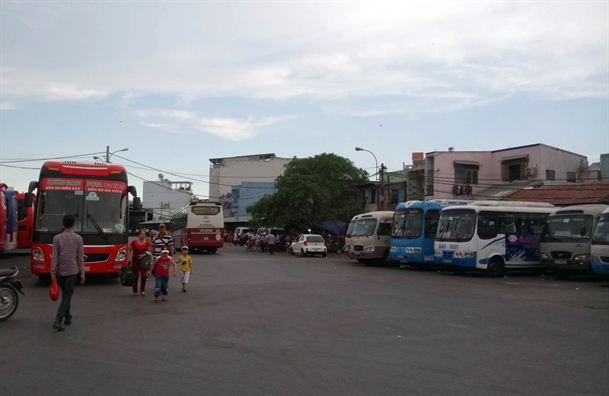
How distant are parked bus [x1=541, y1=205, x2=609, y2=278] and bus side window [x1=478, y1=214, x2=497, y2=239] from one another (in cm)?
203

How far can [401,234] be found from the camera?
27.2m

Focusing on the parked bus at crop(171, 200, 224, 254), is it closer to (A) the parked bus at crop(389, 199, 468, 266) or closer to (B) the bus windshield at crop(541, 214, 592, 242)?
(A) the parked bus at crop(389, 199, 468, 266)

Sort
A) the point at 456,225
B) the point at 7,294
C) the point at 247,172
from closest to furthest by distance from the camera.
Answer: the point at 7,294 < the point at 456,225 < the point at 247,172

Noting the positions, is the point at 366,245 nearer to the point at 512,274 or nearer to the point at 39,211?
the point at 512,274

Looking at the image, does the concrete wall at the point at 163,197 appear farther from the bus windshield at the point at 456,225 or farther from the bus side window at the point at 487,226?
the bus side window at the point at 487,226

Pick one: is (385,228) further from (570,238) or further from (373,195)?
(373,195)

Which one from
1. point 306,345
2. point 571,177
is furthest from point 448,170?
point 306,345

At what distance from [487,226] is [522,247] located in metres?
2.06

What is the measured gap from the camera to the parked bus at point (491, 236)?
2278cm

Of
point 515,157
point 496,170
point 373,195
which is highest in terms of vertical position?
point 515,157

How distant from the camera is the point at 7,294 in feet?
33.6

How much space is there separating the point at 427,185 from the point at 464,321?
3880 cm

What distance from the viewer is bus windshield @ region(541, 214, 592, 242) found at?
21.5 meters

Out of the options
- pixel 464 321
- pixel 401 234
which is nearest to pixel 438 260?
pixel 401 234
